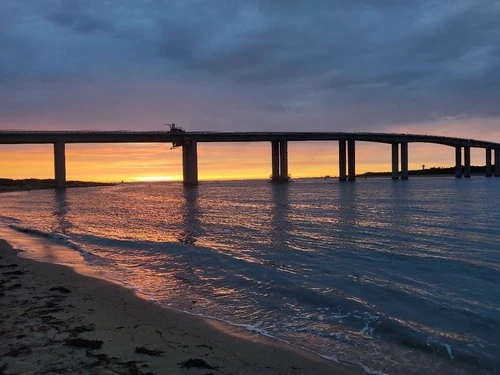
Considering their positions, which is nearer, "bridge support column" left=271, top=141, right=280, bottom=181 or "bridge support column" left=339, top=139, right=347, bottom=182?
"bridge support column" left=271, top=141, right=280, bottom=181

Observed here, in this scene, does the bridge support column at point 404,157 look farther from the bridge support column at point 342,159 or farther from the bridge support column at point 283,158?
the bridge support column at point 283,158

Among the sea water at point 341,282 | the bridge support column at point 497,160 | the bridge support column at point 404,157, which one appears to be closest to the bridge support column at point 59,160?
the sea water at point 341,282

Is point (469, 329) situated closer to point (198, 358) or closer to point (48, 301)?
point (198, 358)

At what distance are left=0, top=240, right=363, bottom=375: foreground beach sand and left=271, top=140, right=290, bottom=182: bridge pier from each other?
127 metres

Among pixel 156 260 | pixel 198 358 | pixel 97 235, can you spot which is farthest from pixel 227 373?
pixel 97 235

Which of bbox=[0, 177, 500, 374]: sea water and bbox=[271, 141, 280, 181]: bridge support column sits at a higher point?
bbox=[271, 141, 280, 181]: bridge support column

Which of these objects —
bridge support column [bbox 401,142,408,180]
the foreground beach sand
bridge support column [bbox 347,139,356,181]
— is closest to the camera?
the foreground beach sand

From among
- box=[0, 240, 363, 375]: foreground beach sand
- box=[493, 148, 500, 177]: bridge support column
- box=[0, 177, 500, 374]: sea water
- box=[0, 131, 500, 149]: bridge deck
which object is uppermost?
box=[0, 131, 500, 149]: bridge deck

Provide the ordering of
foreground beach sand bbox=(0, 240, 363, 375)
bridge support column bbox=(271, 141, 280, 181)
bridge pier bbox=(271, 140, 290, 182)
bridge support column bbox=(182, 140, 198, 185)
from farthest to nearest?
1. bridge support column bbox=(271, 141, 280, 181)
2. bridge pier bbox=(271, 140, 290, 182)
3. bridge support column bbox=(182, 140, 198, 185)
4. foreground beach sand bbox=(0, 240, 363, 375)

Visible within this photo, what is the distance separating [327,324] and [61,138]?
117506 mm

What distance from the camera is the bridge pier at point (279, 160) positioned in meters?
136

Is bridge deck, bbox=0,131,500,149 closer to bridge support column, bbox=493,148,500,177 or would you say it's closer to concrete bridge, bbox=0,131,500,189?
concrete bridge, bbox=0,131,500,189

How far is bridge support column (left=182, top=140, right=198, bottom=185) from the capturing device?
131 m

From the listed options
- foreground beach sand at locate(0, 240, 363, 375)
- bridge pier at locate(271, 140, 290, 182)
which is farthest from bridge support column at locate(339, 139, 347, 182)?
foreground beach sand at locate(0, 240, 363, 375)
